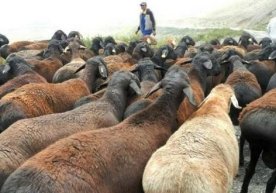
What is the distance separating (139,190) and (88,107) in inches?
76.6

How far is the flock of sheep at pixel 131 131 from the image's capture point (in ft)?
16.4

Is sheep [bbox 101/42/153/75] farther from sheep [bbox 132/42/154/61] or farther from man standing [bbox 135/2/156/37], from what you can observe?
man standing [bbox 135/2/156/37]

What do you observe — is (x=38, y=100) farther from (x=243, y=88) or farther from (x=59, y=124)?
(x=243, y=88)

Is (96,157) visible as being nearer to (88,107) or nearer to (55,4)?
(88,107)

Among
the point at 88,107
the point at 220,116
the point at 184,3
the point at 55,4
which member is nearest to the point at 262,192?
the point at 220,116

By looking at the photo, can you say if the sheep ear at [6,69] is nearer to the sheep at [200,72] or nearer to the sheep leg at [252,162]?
the sheep at [200,72]

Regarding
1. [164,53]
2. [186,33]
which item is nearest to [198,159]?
[164,53]

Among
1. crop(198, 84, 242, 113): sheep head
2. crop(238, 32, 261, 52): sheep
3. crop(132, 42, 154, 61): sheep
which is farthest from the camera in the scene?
crop(238, 32, 261, 52): sheep

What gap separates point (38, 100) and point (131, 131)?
8.11ft

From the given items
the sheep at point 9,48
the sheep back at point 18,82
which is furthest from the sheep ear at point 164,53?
the sheep at point 9,48

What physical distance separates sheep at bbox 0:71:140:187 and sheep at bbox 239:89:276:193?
1.86 metres

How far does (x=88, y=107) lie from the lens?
7.34 meters

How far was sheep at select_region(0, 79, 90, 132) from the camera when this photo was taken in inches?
292

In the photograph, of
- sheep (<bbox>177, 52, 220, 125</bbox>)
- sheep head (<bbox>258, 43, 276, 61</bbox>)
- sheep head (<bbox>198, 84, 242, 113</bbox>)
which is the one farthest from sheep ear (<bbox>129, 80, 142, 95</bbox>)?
sheep head (<bbox>258, 43, 276, 61</bbox>)
